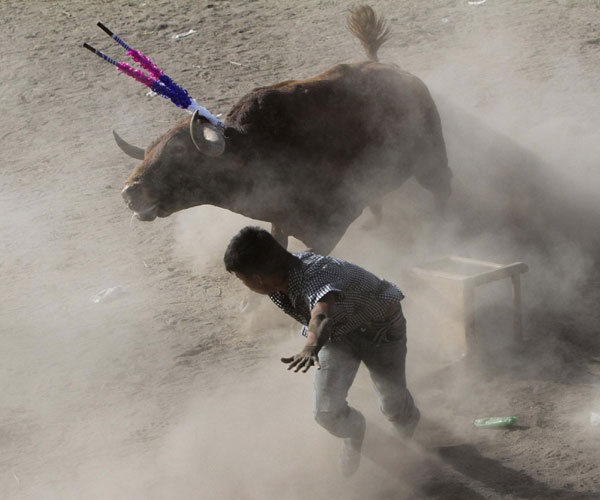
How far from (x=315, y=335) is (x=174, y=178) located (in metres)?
2.72

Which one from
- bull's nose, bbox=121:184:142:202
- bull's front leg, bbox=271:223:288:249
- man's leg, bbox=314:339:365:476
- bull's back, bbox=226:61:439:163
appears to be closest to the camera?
man's leg, bbox=314:339:365:476

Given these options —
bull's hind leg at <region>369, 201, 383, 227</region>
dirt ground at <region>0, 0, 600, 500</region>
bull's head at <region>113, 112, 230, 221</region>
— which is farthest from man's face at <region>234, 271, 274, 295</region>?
bull's hind leg at <region>369, 201, 383, 227</region>

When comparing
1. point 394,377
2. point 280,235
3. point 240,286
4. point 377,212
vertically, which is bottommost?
point 240,286

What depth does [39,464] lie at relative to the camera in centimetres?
500

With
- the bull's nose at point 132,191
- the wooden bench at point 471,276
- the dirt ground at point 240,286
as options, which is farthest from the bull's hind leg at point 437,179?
the bull's nose at point 132,191

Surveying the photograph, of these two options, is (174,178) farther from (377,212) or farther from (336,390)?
(336,390)

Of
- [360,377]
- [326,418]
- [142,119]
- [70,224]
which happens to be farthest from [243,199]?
[142,119]

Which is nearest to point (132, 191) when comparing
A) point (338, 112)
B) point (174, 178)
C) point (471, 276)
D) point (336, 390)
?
point (174, 178)

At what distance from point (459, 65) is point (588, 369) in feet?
20.0

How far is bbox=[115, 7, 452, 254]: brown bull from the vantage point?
6.16 m

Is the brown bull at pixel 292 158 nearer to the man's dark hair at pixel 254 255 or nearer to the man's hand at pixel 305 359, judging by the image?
the man's dark hair at pixel 254 255

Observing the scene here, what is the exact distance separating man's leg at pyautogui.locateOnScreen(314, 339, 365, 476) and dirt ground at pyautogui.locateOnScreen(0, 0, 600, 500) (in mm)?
377

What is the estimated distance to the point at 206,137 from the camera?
5984 millimetres

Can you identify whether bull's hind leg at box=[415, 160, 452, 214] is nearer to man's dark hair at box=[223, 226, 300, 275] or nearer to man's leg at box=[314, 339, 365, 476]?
man's leg at box=[314, 339, 365, 476]
